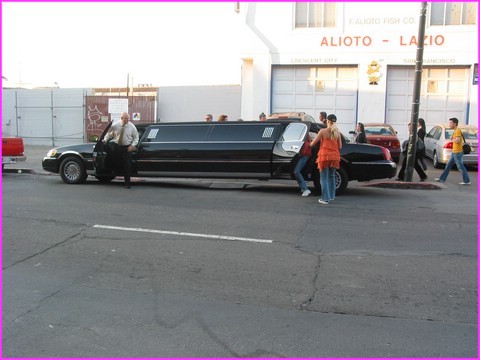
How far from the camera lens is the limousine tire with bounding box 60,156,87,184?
12.2 metres

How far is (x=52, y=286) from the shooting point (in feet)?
15.5

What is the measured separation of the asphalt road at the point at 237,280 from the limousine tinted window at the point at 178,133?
2.73 metres

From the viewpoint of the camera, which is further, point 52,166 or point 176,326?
point 52,166

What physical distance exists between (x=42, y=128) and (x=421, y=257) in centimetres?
2337

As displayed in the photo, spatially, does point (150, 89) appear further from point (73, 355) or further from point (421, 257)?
point (73, 355)

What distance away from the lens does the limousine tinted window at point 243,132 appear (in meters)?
11.0

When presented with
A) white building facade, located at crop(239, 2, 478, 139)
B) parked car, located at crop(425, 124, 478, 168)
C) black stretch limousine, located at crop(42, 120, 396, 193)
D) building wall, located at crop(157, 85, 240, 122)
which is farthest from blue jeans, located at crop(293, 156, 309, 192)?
building wall, located at crop(157, 85, 240, 122)

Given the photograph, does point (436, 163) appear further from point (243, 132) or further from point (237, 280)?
point (237, 280)

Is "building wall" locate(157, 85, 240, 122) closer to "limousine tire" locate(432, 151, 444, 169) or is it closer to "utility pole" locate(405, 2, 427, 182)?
"limousine tire" locate(432, 151, 444, 169)

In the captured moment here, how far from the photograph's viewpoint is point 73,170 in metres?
12.3

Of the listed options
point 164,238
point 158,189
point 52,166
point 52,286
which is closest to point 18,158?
point 52,166

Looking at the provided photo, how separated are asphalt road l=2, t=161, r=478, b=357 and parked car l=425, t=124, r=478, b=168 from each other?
243 inches

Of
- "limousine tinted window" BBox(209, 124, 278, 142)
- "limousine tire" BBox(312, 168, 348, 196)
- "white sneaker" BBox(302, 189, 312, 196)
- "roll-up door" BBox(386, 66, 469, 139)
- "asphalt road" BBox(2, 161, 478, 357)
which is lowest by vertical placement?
"asphalt road" BBox(2, 161, 478, 357)

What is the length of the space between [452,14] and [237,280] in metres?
19.2
